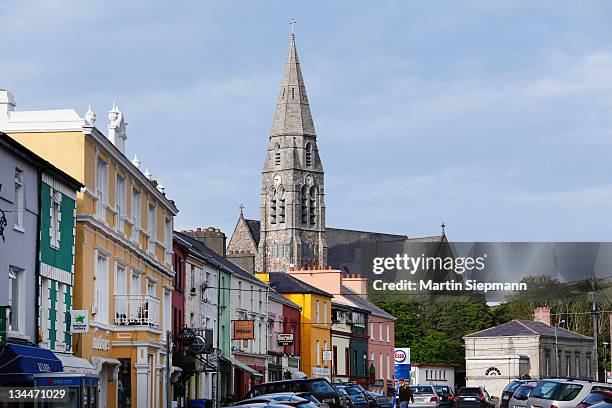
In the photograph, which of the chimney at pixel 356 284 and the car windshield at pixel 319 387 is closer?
the car windshield at pixel 319 387

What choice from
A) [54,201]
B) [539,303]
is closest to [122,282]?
[54,201]

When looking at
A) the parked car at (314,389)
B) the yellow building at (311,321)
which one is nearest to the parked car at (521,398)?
the parked car at (314,389)

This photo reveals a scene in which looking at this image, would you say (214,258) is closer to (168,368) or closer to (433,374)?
(168,368)

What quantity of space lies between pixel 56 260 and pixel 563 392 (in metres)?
14.1

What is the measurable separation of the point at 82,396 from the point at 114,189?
51.4ft

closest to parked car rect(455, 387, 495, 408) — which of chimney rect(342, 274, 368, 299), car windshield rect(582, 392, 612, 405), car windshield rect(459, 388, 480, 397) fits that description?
car windshield rect(459, 388, 480, 397)

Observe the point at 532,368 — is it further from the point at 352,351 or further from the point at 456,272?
Result: the point at 456,272

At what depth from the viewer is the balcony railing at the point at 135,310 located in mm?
41188

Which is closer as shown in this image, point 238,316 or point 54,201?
point 54,201

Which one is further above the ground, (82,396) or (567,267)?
(567,267)

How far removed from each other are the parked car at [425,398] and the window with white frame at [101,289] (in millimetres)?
17058

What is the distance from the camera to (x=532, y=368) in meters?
114

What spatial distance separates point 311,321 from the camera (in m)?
86.9

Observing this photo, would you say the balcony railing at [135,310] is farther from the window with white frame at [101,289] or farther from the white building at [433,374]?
the white building at [433,374]
